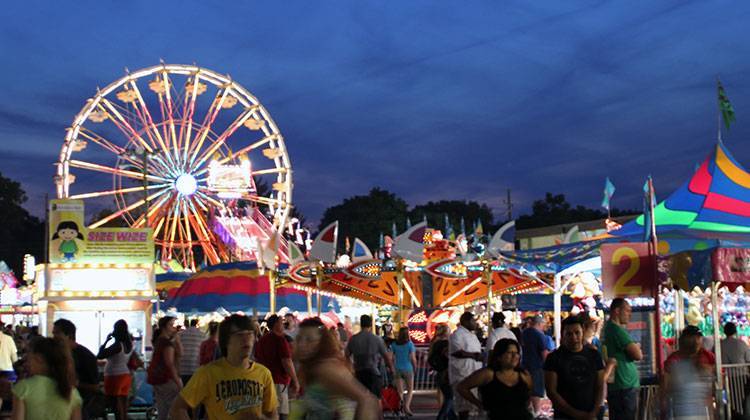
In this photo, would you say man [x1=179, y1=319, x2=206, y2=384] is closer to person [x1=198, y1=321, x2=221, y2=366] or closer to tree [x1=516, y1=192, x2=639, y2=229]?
person [x1=198, y1=321, x2=221, y2=366]

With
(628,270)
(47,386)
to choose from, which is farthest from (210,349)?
(47,386)

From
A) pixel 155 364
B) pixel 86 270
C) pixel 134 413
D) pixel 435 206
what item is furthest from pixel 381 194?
pixel 155 364

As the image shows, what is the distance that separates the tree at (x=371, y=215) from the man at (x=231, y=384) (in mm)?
73840

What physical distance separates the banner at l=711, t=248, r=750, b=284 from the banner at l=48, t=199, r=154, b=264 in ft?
62.9

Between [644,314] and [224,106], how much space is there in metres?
29.2

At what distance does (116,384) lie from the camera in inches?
482

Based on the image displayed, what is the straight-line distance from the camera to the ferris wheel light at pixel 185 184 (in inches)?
1512

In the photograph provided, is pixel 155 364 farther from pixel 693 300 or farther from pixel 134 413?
pixel 693 300

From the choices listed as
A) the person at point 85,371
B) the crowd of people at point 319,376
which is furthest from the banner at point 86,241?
the person at point 85,371

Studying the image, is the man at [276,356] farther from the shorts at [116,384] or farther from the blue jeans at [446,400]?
the blue jeans at [446,400]

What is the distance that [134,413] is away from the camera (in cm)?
1611

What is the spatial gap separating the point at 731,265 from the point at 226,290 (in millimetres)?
16641

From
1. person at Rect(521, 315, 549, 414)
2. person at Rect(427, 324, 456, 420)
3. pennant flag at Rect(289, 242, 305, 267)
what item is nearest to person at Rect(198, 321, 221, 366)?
person at Rect(427, 324, 456, 420)

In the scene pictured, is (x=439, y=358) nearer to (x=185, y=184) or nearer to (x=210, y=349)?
(x=210, y=349)
